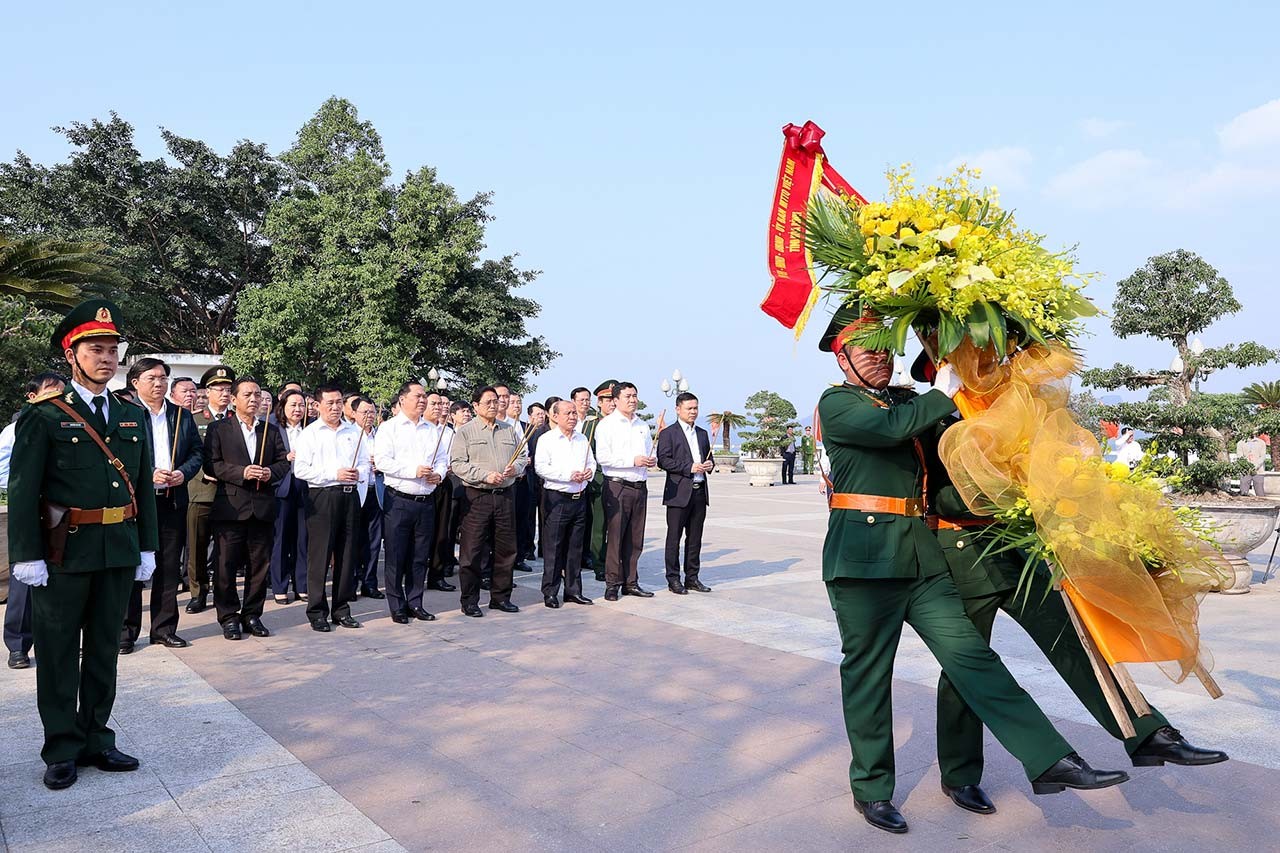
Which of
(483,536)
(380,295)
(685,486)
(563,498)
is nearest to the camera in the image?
(483,536)

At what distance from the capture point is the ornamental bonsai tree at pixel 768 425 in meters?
28.0

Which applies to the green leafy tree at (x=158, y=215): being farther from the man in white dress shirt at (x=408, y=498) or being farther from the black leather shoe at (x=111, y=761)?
the black leather shoe at (x=111, y=761)

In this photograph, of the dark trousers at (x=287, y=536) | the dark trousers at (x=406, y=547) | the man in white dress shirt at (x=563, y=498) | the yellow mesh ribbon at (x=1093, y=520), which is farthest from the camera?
the dark trousers at (x=287, y=536)

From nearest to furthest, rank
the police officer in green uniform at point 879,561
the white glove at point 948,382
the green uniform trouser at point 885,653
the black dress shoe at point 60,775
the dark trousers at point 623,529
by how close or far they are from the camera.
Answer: the green uniform trouser at point 885,653 → the police officer in green uniform at point 879,561 → the white glove at point 948,382 → the black dress shoe at point 60,775 → the dark trousers at point 623,529

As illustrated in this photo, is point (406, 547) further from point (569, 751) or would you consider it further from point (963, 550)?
point (963, 550)

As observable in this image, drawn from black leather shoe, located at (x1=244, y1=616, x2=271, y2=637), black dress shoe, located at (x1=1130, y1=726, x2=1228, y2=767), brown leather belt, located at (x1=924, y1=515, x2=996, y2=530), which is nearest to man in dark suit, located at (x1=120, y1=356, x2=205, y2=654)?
black leather shoe, located at (x1=244, y1=616, x2=271, y2=637)

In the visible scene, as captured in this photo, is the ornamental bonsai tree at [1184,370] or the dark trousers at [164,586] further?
the ornamental bonsai tree at [1184,370]

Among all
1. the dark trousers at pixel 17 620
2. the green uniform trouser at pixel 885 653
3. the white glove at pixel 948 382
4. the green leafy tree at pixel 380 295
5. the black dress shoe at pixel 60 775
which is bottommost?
the black dress shoe at pixel 60 775

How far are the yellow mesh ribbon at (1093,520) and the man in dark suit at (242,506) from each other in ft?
16.9

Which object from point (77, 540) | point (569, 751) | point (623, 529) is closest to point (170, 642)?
point (77, 540)

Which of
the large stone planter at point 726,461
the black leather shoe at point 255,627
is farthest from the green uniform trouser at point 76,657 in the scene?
the large stone planter at point 726,461

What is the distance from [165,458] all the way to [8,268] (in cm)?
1035

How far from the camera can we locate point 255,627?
6.92 m

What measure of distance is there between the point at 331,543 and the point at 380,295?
2062cm
